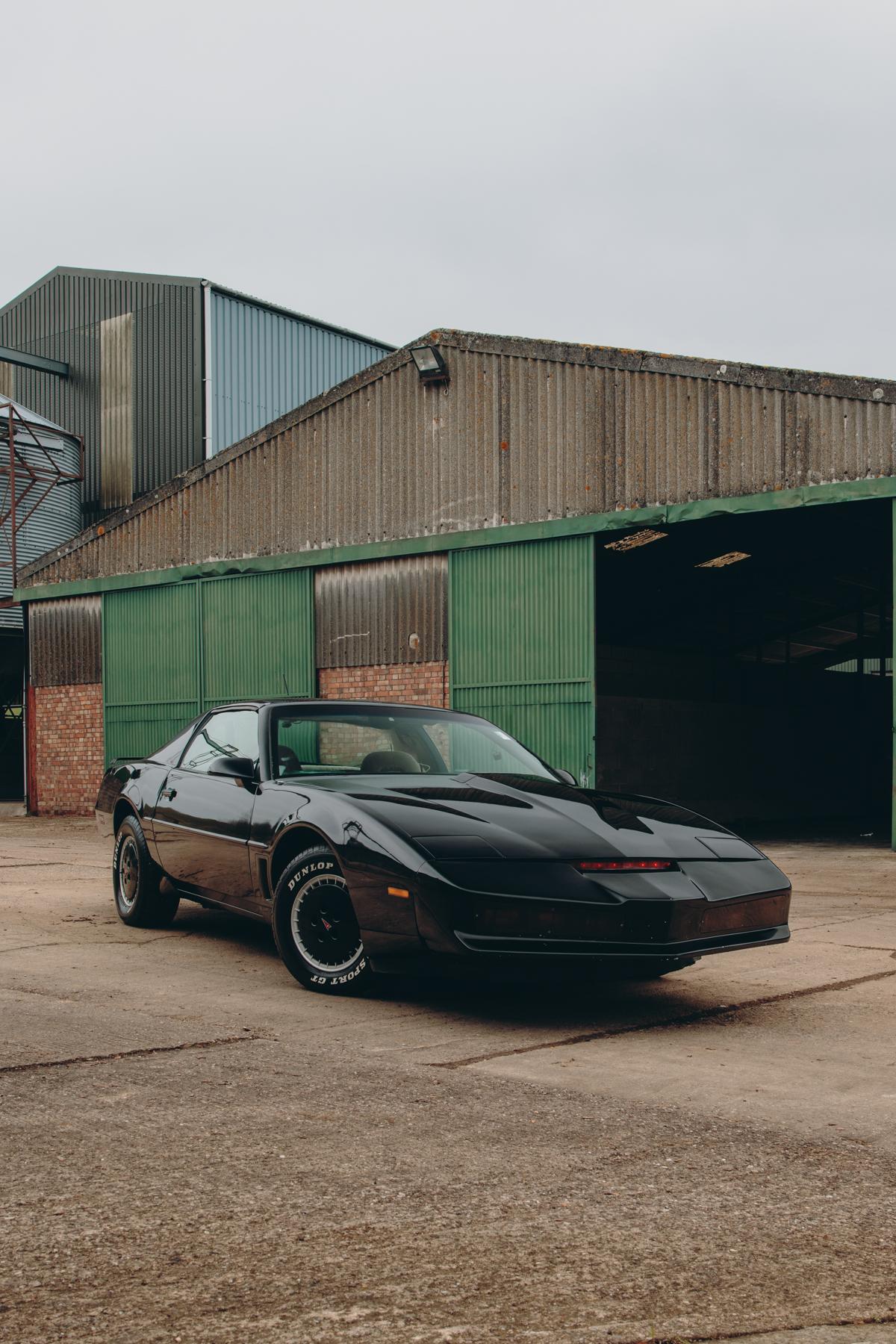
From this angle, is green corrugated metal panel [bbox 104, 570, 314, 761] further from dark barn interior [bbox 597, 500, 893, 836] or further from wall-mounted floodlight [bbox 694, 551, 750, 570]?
wall-mounted floodlight [bbox 694, 551, 750, 570]

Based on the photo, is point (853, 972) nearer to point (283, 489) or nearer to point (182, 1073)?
point (182, 1073)

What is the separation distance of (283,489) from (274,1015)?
588 inches

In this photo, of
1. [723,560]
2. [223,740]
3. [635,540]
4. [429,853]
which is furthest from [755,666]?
[429,853]

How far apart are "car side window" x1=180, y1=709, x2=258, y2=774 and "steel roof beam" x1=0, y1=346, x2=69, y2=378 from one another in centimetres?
2733

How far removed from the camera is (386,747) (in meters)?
Answer: 6.71

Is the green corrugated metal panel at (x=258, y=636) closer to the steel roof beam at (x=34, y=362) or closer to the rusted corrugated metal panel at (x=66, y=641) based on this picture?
the rusted corrugated metal panel at (x=66, y=641)

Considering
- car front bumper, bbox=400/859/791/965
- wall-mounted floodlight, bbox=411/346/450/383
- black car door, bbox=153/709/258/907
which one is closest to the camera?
car front bumper, bbox=400/859/791/965

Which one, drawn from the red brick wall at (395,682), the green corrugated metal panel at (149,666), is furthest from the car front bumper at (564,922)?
the green corrugated metal panel at (149,666)

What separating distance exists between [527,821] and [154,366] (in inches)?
1082

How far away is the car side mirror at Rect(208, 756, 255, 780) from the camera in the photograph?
6488 millimetres

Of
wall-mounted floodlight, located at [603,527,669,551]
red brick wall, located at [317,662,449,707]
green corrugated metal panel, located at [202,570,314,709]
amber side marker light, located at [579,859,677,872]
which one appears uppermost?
wall-mounted floodlight, located at [603,527,669,551]

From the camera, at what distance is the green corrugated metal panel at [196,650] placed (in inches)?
764

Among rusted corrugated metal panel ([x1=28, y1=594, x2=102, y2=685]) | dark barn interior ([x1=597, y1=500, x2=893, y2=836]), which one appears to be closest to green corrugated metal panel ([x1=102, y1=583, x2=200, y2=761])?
rusted corrugated metal panel ([x1=28, y1=594, x2=102, y2=685])

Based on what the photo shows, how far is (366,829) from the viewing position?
541cm
